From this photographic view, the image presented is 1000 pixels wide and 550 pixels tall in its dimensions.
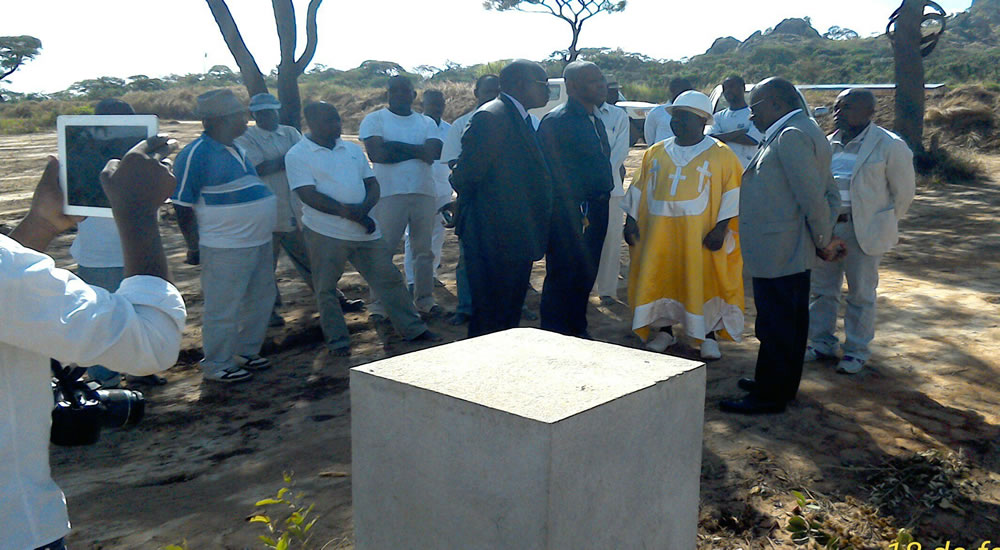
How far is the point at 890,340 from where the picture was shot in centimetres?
543

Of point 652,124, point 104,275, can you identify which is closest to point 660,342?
point 652,124

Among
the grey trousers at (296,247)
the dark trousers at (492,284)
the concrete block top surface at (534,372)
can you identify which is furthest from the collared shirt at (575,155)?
the concrete block top surface at (534,372)

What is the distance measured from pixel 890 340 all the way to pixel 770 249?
6.06 feet

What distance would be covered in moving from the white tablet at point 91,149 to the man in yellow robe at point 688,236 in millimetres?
3602

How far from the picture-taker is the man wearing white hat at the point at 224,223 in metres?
5.05

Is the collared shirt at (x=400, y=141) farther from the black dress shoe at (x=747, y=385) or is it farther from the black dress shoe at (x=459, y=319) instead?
the black dress shoe at (x=747, y=385)

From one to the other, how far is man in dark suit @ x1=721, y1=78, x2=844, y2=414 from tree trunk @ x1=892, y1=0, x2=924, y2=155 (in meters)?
9.32

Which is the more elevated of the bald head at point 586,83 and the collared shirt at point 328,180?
the bald head at point 586,83

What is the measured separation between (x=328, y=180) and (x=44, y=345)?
416 cm

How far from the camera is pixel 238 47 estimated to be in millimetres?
9023


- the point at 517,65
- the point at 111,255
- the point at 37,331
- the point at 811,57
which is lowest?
the point at 111,255

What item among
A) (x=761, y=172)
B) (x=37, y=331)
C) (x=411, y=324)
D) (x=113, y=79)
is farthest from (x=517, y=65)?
(x=113, y=79)

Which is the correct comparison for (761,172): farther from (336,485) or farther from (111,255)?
(111,255)

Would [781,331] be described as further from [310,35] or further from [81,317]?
[310,35]
